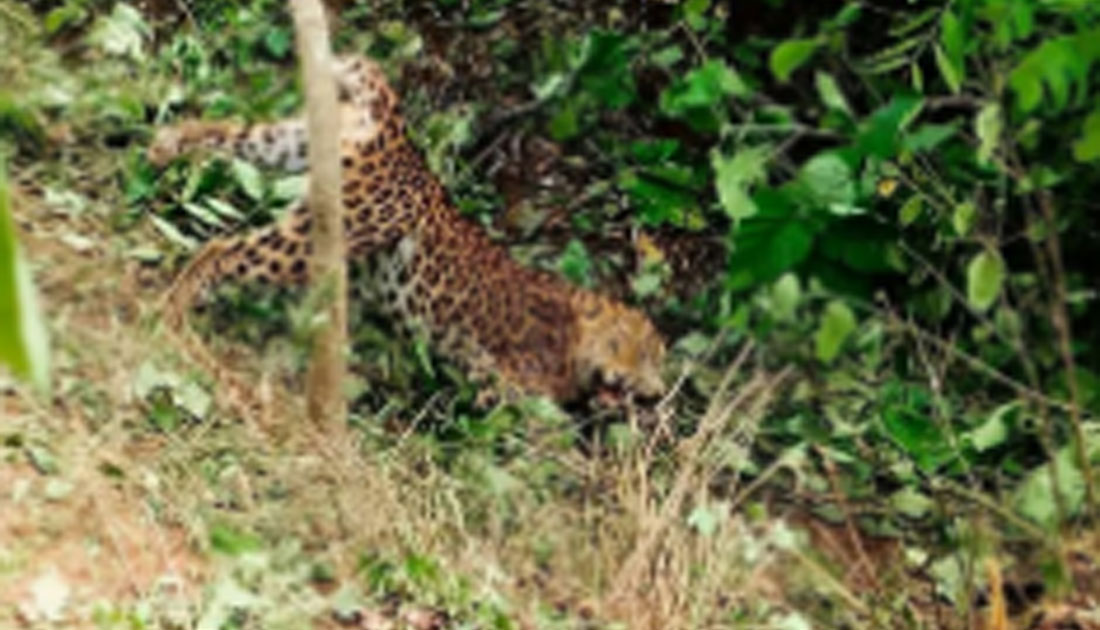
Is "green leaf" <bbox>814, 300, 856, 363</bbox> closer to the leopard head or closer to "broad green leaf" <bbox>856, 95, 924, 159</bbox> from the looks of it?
"broad green leaf" <bbox>856, 95, 924, 159</bbox>

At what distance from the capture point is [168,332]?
3.71m

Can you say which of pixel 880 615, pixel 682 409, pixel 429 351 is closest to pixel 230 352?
pixel 429 351

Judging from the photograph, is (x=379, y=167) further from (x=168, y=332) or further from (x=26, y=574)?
(x=26, y=574)

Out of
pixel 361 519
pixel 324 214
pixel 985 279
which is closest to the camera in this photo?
pixel 985 279

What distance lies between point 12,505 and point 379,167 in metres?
1.71

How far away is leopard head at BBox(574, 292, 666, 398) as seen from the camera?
479 centimetres

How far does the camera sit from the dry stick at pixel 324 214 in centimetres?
317

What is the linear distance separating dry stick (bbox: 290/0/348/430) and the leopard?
836 mm

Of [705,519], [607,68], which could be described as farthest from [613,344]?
[705,519]

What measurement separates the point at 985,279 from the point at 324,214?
157 centimetres

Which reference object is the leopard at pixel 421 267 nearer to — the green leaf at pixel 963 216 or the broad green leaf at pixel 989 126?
the green leaf at pixel 963 216

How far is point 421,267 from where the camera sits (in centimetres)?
464

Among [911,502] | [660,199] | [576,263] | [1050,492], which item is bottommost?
[911,502]

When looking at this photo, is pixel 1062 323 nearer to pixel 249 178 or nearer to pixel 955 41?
pixel 955 41
